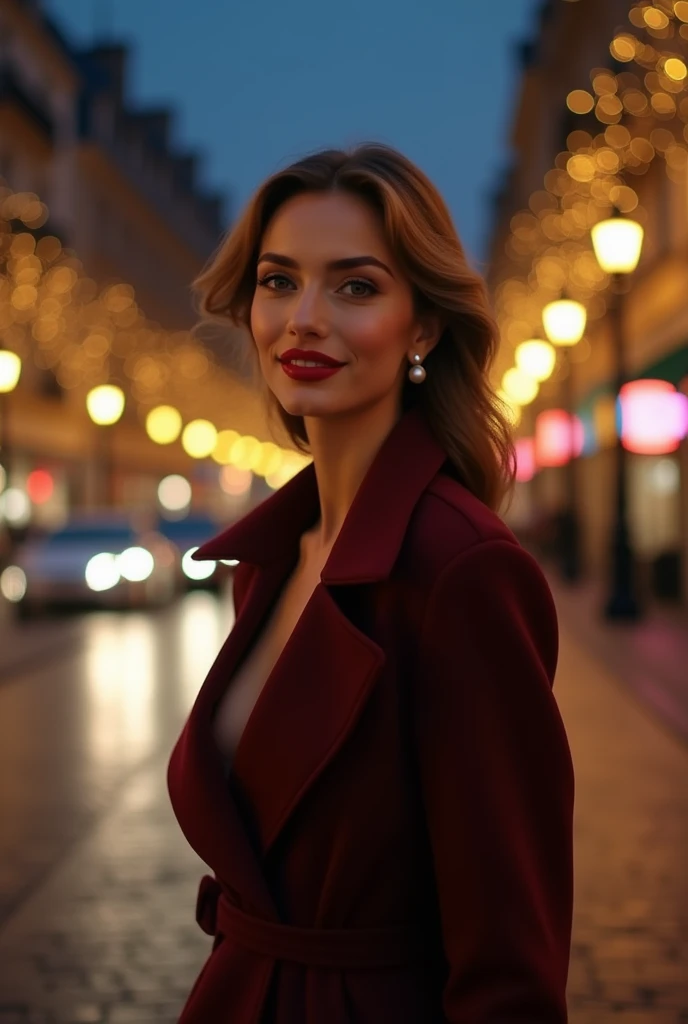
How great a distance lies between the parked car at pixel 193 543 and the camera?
30109 mm

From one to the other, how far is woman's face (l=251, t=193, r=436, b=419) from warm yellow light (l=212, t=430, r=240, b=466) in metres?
63.6

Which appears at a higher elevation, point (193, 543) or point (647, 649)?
point (193, 543)

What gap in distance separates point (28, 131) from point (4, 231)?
20487mm

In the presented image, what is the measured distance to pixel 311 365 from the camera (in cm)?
217

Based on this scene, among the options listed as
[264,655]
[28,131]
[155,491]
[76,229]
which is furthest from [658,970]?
[155,491]

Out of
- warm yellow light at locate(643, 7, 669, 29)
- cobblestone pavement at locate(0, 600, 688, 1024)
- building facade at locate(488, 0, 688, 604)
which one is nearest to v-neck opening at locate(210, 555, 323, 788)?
cobblestone pavement at locate(0, 600, 688, 1024)

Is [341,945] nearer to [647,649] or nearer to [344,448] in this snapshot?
[344,448]

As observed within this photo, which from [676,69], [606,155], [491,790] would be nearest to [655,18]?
[676,69]

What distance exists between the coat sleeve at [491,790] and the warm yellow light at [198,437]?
52539mm

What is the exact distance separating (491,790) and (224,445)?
6781 cm

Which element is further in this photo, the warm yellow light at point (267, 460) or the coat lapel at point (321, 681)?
the warm yellow light at point (267, 460)

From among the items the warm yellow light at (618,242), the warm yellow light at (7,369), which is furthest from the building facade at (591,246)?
the warm yellow light at (7,369)

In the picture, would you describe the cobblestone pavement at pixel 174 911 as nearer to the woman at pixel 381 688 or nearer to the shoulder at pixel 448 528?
the woman at pixel 381 688

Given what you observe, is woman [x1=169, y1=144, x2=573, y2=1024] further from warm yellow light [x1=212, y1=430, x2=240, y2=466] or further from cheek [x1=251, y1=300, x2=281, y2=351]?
warm yellow light [x1=212, y1=430, x2=240, y2=466]
